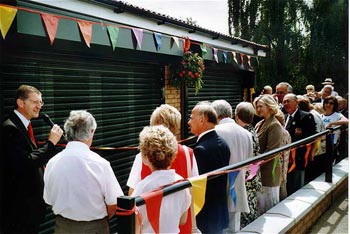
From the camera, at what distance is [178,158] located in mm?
2559

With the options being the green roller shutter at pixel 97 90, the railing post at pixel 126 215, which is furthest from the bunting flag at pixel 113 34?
the railing post at pixel 126 215

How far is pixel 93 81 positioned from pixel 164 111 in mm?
2228

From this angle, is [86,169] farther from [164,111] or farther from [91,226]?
→ [164,111]

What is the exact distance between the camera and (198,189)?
Answer: 7.78 feet

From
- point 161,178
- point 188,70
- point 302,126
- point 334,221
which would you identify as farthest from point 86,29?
point 334,221

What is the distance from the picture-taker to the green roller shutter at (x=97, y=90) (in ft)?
12.4

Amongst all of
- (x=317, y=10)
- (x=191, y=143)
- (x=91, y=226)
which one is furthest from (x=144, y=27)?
(x=317, y=10)

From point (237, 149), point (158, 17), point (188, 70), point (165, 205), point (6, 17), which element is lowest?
point (165, 205)

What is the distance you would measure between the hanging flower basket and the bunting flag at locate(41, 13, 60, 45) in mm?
2539

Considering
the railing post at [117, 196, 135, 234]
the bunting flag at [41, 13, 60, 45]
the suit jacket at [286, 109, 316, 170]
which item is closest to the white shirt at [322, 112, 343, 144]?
the suit jacket at [286, 109, 316, 170]

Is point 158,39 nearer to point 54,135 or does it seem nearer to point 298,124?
point 298,124

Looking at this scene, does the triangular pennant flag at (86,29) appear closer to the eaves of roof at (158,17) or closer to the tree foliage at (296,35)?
the eaves of roof at (158,17)

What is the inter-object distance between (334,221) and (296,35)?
11091 mm

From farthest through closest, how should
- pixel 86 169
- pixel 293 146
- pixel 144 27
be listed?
pixel 144 27
pixel 293 146
pixel 86 169
